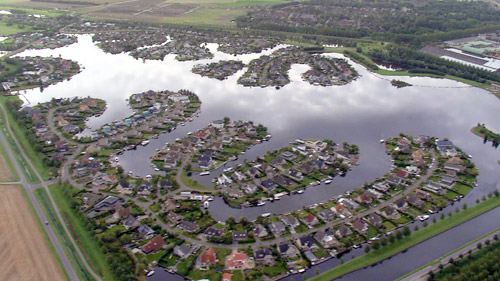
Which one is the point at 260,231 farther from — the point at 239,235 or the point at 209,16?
the point at 209,16

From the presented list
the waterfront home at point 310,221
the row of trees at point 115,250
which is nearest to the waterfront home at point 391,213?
the waterfront home at point 310,221

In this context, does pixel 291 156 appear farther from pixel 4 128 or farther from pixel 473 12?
pixel 473 12

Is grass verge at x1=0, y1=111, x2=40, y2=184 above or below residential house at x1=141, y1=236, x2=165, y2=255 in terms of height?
below

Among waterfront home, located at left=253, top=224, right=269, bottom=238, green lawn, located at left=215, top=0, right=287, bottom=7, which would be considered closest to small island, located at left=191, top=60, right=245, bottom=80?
waterfront home, located at left=253, top=224, right=269, bottom=238

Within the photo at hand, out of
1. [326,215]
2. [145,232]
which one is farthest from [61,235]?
[326,215]

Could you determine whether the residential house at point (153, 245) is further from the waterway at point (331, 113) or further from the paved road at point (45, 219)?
the waterway at point (331, 113)

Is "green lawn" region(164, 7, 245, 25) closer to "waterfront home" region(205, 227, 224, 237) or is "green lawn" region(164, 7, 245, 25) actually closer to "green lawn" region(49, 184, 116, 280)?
"green lawn" region(49, 184, 116, 280)

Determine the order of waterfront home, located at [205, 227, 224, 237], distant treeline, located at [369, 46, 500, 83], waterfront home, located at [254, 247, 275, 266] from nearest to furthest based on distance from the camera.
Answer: waterfront home, located at [254, 247, 275, 266], waterfront home, located at [205, 227, 224, 237], distant treeline, located at [369, 46, 500, 83]
